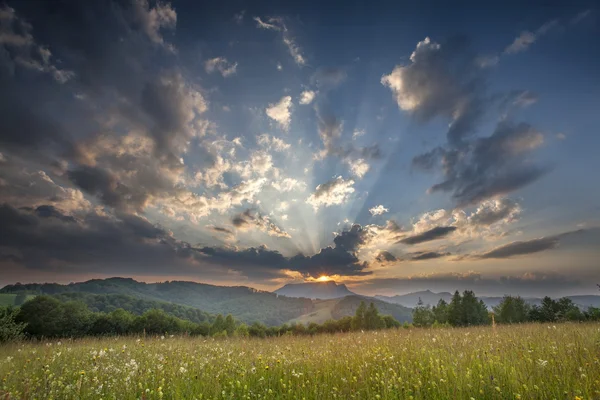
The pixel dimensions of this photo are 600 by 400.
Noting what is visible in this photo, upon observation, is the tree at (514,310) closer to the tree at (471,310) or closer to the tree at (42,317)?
the tree at (471,310)

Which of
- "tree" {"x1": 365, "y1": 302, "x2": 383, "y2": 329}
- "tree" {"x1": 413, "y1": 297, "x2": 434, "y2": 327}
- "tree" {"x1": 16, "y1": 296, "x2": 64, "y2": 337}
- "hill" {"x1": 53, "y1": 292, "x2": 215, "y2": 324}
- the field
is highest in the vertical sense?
the field

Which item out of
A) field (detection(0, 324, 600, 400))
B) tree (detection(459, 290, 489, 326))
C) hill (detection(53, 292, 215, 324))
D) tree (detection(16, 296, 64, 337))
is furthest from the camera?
hill (detection(53, 292, 215, 324))

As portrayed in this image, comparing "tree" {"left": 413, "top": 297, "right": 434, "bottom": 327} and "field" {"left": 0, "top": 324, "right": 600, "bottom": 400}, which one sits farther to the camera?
"tree" {"left": 413, "top": 297, "right": 434, "bottom": 327}

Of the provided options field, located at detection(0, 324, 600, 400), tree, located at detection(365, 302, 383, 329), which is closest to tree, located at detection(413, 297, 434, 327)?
tree, located at detection(365, 302, 383, 329)

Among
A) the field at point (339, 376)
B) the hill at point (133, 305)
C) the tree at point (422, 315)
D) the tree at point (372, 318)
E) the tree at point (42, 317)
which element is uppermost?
the field at point (339, 376)

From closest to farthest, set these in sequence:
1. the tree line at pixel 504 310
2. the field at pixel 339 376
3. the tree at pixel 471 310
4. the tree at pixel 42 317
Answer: the field at pixel 339 376 → the tree at pixel 42 317 → the tree line at pixel 504 310 → the tree at pixel 471 310

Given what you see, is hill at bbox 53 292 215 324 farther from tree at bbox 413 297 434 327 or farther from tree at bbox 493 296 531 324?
tree at bbox 493 296 531 324

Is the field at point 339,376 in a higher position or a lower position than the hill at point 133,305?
higher

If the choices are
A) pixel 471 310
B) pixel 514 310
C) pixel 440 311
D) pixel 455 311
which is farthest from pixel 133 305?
pixel 514 310

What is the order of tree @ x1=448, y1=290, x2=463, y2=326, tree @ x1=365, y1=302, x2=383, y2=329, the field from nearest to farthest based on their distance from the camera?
the field < tree @ x1=448, y1=290, x2=463, y2=326 < tree @ x1=365, y1=302, x2=383, y2=329

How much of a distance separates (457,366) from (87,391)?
8303 millimetres

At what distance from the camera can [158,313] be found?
46.1 metres

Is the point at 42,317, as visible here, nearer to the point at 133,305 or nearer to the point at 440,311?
the point at 440,311

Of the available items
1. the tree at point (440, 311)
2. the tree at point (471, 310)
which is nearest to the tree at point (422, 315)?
the tree at point (440, 311)
